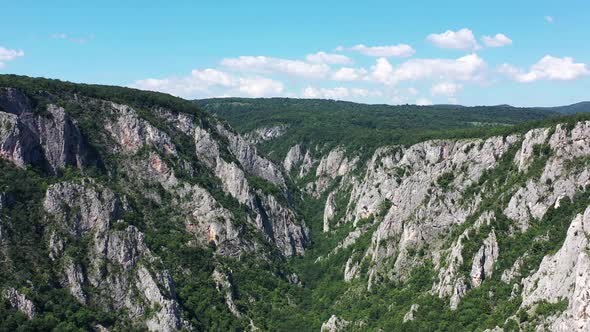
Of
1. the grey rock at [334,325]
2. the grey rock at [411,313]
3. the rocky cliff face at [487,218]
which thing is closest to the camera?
the rocky cliff face at [487,218]

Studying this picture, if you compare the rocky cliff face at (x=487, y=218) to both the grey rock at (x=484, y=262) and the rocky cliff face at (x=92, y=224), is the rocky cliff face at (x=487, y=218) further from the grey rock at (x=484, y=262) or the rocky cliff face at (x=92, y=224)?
the rocky cliff face at (x=92, y=224)

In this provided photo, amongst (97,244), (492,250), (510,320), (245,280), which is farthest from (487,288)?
(97,244)

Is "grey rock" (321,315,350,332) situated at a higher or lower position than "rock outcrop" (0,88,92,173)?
lower

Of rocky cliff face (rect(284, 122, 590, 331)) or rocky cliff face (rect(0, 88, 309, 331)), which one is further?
rocky cliff face (rect(0, 88, 309, 331))

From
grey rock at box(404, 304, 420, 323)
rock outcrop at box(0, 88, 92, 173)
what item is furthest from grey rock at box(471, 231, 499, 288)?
rock outcrop at box(0, 88, 92, 173)

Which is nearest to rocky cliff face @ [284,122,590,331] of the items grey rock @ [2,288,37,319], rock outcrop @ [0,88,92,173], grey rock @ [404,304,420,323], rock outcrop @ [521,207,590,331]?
rock outcrop @ [521,207,590,331]

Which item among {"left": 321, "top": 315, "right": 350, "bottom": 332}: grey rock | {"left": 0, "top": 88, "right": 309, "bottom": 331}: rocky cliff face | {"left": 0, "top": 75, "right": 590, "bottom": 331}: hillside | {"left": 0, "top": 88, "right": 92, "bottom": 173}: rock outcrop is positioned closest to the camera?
{"left": 0, "top": 75, "right": 590, "bottom": 331}: hillside

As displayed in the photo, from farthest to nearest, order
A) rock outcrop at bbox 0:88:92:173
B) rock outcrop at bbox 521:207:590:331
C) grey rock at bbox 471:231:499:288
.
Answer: rock outcrop at bbox 0:88:92:173 → grey rock at bbox 471:231:499:288 → rock outcrop at bbox 521:207:590:331

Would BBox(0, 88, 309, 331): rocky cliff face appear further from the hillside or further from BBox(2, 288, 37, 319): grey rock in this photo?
the hillside

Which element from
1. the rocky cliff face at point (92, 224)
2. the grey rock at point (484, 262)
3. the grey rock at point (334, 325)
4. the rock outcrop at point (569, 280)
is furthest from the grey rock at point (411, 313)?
the rocky cliff face at point (92, 224)

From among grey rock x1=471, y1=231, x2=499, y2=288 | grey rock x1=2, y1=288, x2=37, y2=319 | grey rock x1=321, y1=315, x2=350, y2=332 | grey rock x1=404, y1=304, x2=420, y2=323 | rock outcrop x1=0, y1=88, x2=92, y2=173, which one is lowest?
grey rock x1=321, y1=315, x2=350, y2=332

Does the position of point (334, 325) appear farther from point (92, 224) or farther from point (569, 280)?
point (92, 224)
